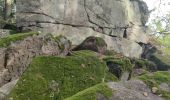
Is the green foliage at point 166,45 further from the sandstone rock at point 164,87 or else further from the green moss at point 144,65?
the sandstone rock at point 164,87

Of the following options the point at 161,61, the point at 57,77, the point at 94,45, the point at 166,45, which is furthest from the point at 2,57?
the point at 166,45

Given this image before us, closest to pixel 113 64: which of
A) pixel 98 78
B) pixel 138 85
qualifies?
pixel 98 78

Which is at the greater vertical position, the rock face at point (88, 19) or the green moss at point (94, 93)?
the rock face at point (88, 19)

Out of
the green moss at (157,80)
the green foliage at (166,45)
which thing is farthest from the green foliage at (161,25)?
the green moss at (157,80)

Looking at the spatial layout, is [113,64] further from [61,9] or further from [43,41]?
[61,9]

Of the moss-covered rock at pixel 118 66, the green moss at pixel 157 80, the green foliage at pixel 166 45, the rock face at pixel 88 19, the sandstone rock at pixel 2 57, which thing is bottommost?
the green foliage at pixel 166 45

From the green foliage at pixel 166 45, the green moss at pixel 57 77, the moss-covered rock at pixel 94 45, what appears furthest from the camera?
the green foliage at pixel 166 45

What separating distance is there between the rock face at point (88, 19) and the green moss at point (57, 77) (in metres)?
10.5

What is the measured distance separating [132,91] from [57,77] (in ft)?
7.83

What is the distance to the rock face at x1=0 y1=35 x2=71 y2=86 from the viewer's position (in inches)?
471

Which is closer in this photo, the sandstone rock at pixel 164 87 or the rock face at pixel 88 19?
the sandstone rock at pixel 164 87

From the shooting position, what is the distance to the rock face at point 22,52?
12.0m

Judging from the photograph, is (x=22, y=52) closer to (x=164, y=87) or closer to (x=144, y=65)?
(x=164, y=87)

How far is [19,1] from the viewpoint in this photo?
19.6 metres
